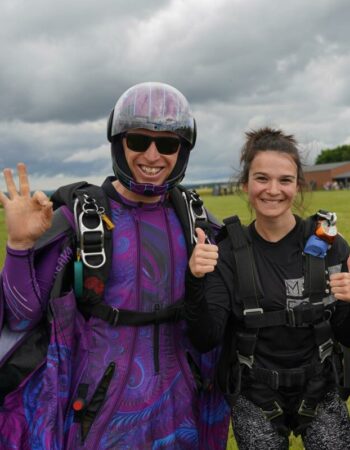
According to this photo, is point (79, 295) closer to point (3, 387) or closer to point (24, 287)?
point (24, 287)

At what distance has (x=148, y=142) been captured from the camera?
3043mm

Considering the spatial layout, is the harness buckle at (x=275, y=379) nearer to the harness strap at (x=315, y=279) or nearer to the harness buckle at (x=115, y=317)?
the harness strap at (x=315, y=279)

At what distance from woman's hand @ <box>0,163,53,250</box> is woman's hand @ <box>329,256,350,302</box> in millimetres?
1745

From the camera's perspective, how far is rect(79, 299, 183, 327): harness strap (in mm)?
2910

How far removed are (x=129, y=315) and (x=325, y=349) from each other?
52.1 inches

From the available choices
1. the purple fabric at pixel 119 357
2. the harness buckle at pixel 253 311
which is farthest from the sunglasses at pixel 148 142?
the harness buckle at pixel 253 311

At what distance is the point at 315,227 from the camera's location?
3240 millimetres

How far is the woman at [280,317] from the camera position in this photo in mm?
3066

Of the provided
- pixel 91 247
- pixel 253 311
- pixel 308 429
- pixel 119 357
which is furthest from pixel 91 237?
pixel 308 429

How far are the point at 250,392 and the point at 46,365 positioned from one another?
133 cm

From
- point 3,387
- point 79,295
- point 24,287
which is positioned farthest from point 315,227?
point 3,387

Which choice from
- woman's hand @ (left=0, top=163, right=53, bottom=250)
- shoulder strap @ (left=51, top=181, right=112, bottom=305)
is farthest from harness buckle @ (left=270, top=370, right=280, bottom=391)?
woman's hand @ (left=0, top=163, right=53, bottom=250)

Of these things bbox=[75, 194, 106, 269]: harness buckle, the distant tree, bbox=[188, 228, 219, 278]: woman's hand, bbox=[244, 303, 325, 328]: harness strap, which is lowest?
bbox=[244, 303, 325, 328]: harness strap

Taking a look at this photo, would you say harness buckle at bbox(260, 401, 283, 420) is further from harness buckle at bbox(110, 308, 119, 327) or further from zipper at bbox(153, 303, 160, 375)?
harness buckle at bbox(110, 308, 119, 327)
